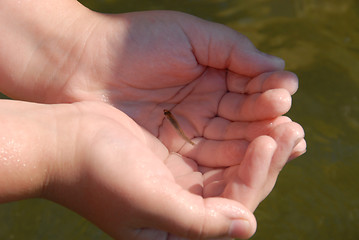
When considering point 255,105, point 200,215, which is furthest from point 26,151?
point 255,105

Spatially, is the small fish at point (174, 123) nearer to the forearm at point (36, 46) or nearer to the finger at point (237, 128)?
the finger at point (237, 128)

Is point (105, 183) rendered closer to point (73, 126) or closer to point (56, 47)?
point (73, 126)

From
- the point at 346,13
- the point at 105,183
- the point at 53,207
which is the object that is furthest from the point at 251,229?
the point at 346,13

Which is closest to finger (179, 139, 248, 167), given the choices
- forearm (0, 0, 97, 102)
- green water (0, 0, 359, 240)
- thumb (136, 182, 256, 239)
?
thumb (136, 182, 256, 239)

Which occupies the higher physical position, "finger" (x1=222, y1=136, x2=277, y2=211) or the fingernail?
"finger" (x1=222, y1=136, x2=277, y2=211)

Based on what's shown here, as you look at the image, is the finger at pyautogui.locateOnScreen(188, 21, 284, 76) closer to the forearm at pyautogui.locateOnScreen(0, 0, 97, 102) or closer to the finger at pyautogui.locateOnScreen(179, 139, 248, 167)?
the finger at pyautogui.locateOnScreen(179, 139, 248, 167)
